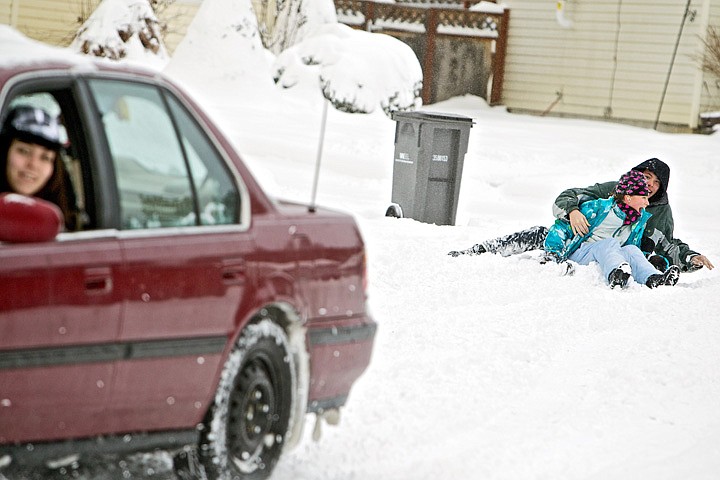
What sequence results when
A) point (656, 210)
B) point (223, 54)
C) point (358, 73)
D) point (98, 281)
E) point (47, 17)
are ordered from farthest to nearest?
point (47, 17) < point (358, 73) < point (223, 54) < point (656, 210) < point (98, 281)

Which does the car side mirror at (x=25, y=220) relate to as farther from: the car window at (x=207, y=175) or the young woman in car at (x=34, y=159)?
the car window at (x=207, y=175)

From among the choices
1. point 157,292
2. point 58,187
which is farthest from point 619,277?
point 58,187

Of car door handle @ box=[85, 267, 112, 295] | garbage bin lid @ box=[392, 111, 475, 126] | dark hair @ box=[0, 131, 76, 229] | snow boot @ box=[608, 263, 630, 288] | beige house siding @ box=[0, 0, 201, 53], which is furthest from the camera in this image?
beige house siding @ box=[0, 0, 201, 53]

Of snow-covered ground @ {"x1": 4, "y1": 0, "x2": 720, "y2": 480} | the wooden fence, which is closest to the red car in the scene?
snow-covered ground @ {"x1": 4, "y1": 0, "x2": 720, "y2": 480}

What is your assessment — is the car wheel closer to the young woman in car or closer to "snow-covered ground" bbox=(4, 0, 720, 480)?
"snow-covered ground" bbox=(4, 0, 720, 480)

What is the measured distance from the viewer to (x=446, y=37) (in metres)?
30.8

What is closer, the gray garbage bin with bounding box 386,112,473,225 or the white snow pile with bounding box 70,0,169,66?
the gray garbage bin with bounding box 386,112,473,225

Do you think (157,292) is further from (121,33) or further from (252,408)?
(121,33)

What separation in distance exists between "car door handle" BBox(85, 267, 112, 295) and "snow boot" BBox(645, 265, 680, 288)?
24.0 feet

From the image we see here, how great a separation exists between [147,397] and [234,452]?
0.53 m

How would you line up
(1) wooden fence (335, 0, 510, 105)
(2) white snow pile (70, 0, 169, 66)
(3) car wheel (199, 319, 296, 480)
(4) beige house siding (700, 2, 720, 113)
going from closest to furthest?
(3) car wheel (199, 319, 296, 480) → (2) white snow pile (70, 0, 169, 66) → (4) beige house siding (700, 2, 720, 113) → (1) wooden fence (335, 0, 510, 105)

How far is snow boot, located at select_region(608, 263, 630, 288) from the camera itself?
10484 millimetres

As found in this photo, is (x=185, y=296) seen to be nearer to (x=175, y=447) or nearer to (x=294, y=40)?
(x=175, y=447)

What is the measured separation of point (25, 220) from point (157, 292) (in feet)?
2.03
